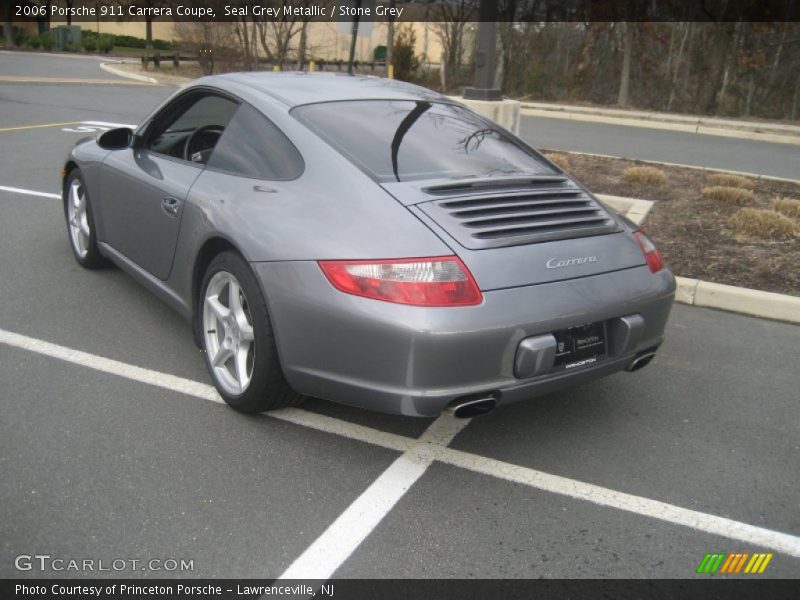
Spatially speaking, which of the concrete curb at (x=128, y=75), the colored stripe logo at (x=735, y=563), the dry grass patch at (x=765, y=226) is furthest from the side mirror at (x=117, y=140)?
the concrete curb at (x=128, y=75)

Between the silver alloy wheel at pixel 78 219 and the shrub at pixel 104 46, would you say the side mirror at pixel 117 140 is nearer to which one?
the silver alloy wheel at pixel 78 219

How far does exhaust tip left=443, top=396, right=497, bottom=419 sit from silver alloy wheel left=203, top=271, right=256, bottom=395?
3.17 feet

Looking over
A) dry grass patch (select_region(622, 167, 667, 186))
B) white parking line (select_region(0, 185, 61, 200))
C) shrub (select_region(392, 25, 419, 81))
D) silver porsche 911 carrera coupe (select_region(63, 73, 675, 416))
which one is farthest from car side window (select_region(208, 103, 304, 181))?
shrub (select_region(392, 25, 419, 81))

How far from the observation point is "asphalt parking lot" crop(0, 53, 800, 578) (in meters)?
2.67

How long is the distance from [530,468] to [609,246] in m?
1.04

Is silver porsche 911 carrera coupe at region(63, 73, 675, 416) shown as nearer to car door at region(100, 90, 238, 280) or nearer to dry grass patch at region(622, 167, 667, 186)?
car door at region(100, 90, 238, 280)

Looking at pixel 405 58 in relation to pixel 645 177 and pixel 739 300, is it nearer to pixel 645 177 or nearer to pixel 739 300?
pixel 645 177

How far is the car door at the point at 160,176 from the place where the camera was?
4004mm

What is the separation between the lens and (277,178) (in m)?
3.45

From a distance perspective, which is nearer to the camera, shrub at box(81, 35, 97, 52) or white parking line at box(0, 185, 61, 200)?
white parking line at box(0, 185, 61, 200)

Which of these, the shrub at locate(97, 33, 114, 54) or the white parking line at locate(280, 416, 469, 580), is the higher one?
the shrub at locate(97, 33, 114, 54)

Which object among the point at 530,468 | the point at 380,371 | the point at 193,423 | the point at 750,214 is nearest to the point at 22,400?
the point at 193,423

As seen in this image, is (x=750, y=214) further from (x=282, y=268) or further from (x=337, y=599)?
(x=337, y=599)

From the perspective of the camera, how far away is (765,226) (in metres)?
6.68
